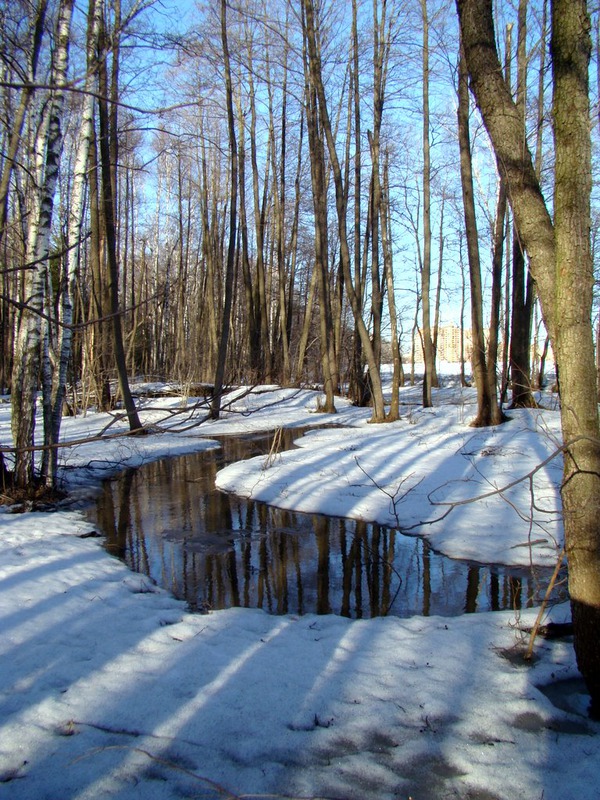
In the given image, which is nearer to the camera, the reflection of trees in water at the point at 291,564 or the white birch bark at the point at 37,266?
the reflection of trees in water at the point at 291,564

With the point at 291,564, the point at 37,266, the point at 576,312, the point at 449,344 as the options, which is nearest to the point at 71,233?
the point at 37,266

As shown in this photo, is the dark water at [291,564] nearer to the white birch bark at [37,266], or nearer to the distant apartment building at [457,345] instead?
the white birch bark at [37,266]

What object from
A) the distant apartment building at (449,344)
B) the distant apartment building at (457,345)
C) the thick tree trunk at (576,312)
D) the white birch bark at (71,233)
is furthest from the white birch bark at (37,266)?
the distant apartment building at (449,344)

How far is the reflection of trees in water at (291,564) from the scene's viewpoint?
4.43m

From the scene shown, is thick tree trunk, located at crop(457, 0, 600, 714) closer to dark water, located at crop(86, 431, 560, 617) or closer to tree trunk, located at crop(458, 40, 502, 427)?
dark water, located at crop(86, 431, 560, 617)

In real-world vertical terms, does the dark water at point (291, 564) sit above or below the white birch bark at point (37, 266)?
below

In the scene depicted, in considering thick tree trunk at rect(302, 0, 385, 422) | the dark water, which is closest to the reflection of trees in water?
the dark water

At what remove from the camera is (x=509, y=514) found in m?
6.50

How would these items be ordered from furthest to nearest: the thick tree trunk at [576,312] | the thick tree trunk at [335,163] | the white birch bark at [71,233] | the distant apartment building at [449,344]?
the distant apartment building at [449,344], the thick tree trunk at [335,163], the white birch bark at [71,233], the thick tree trunk at [576,312]

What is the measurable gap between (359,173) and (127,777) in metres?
20.9

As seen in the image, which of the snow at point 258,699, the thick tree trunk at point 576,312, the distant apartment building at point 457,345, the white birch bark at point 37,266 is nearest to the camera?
Result: the snow at point 258,699

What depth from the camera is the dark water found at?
14.5ft

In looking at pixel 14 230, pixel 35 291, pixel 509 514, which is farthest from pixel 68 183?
pixel 509 514

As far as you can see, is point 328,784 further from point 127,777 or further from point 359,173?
point 359,173
